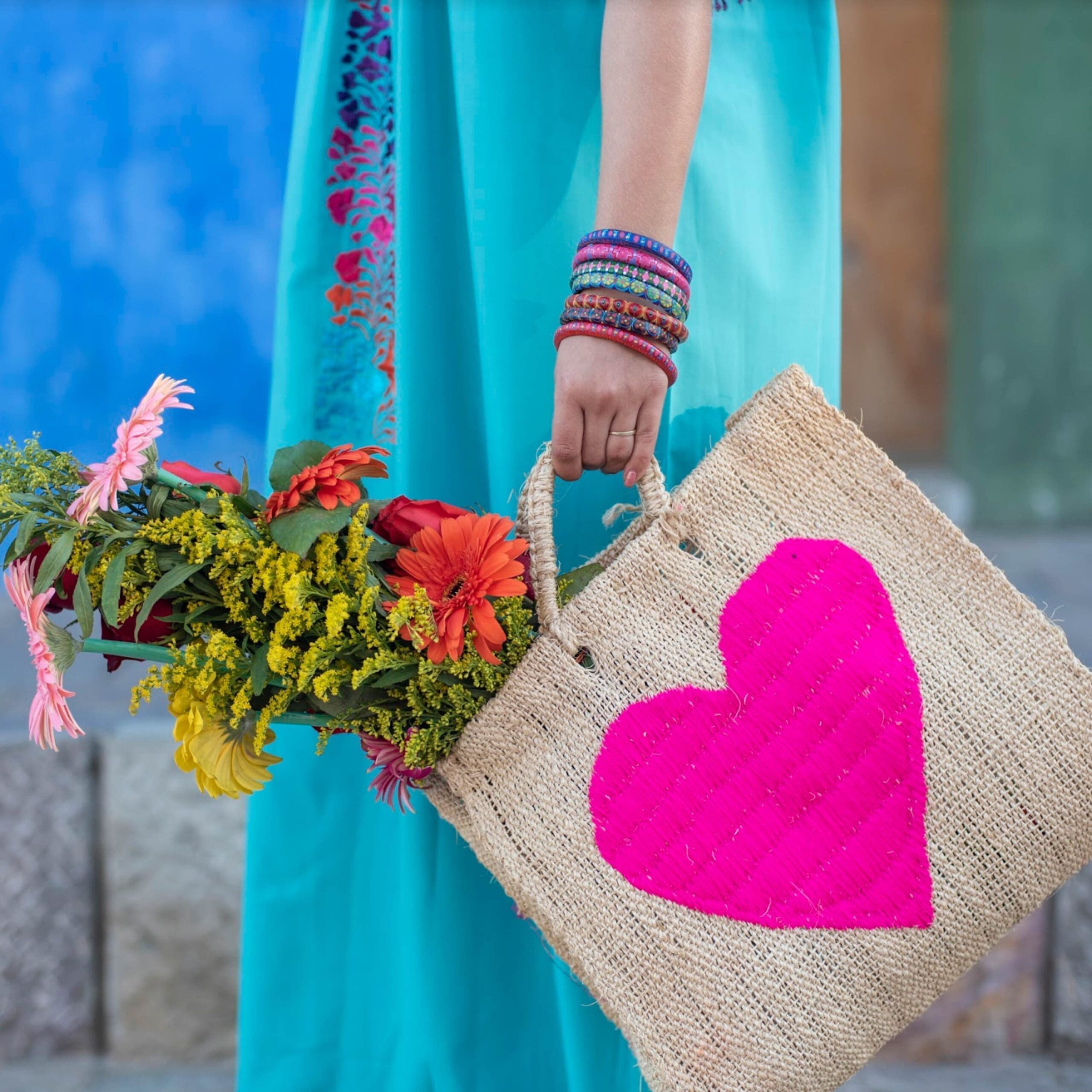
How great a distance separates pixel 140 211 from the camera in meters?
2.01

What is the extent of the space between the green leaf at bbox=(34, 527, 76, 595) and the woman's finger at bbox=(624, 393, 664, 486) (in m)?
0.36

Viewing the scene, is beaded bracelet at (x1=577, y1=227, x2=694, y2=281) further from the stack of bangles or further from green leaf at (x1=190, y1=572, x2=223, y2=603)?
green leaf at (x1=190, y1=572, x2=223, y2=603)

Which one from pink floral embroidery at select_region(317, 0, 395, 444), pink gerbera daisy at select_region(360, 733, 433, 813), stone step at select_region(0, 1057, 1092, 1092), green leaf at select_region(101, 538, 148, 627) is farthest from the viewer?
stone step at select_region(0, 1057, 1092, 1092)

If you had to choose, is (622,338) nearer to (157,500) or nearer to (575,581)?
(575,581)

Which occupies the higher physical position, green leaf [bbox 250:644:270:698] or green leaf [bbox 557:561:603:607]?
green leaf [bbox 557:561:603:607]

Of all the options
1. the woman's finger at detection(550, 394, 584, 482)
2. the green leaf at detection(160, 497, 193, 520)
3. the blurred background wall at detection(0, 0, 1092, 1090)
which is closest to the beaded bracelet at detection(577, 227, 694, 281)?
the woman's finger at detection(550, 394, 584, 482)

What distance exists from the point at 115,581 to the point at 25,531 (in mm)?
72

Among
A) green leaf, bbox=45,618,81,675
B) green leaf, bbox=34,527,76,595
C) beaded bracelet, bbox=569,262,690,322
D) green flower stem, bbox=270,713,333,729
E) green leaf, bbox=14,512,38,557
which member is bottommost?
green flower stem, bbox=270,713,333,729

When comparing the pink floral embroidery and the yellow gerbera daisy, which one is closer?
the yellow gerbera daisy

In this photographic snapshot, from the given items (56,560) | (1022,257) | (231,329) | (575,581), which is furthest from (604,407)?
(1022,257)

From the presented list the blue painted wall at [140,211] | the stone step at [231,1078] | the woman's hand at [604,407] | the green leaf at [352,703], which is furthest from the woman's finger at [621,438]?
the blue painted wall at [140,211]

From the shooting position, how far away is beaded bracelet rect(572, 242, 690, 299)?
0.66 m

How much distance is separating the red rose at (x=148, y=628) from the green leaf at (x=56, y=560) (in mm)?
43

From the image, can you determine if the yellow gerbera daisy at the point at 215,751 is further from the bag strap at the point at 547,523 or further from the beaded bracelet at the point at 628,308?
the beaded bracelet at the point at 628,308
